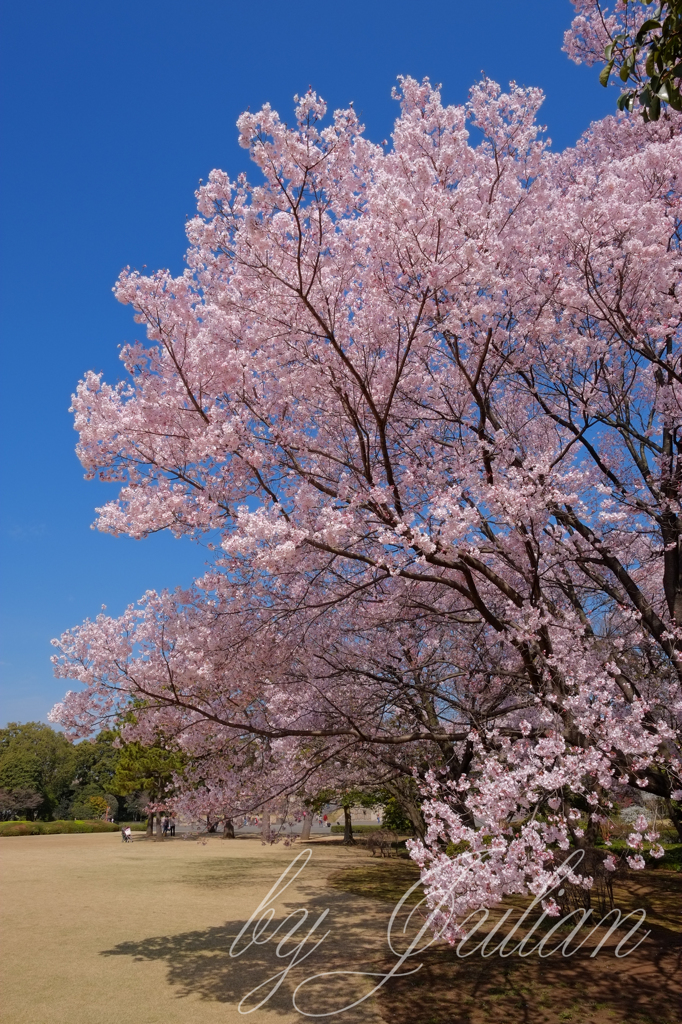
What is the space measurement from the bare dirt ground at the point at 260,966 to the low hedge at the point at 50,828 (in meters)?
20.4

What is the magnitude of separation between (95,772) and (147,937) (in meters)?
51.9

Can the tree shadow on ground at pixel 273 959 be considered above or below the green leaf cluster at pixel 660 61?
below

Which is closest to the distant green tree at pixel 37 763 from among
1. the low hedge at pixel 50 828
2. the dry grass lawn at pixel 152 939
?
the low hedge at pixel 50 828

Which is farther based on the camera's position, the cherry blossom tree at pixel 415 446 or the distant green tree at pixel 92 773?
the distant green tree at pixel 92 773

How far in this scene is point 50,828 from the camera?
36.4 m

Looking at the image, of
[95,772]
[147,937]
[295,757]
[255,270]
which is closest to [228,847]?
[147,937]

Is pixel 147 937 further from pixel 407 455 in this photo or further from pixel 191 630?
pixel 407 455

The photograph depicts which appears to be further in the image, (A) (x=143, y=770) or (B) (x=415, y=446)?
(A) (x=143, y=770)

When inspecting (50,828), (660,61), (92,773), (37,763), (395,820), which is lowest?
(50,828)

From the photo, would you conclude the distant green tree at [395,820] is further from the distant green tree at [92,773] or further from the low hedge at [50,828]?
the distant green tree at [92,773]

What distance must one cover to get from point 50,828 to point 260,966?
32.6 m

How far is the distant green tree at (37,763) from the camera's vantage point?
157ft
